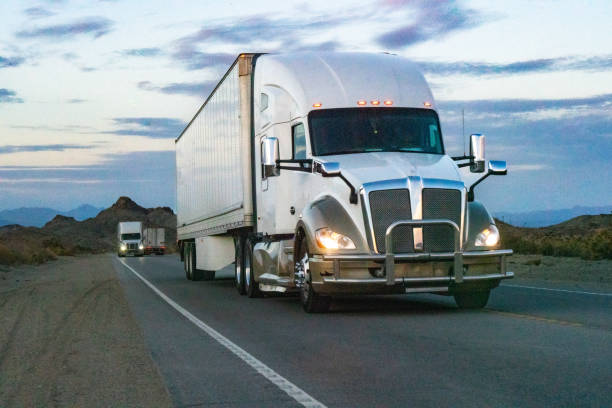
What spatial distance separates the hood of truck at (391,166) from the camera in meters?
13.6

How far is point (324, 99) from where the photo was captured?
600 inches

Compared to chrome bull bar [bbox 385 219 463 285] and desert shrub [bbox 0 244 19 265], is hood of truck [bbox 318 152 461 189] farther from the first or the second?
desert shrub [bbox 0 244 19 265]

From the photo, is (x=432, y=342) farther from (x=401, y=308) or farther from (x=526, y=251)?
(x=526, y=251)

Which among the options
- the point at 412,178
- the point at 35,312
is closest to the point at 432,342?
the point at 412,178

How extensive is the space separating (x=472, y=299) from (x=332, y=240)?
9.61ft

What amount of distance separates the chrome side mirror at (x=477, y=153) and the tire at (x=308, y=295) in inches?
119

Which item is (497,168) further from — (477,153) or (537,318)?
(537,318)

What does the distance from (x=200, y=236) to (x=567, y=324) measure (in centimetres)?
1604

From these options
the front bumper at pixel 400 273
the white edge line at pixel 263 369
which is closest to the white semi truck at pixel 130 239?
the white edge line at pixel 263 369

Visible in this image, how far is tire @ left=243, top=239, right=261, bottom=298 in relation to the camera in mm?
18859

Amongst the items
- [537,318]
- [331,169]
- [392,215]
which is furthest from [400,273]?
[537,318]

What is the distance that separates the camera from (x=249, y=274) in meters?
19.3

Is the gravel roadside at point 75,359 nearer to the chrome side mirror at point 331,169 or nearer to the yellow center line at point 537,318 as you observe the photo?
the chrome side mirror at point 331,169

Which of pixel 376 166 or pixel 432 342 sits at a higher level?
pixel 376 166
